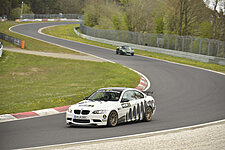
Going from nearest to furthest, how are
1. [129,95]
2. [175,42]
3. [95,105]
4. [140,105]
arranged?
1. [95,105]
2. [129,95]
3. [140,105]
4. [175,42]

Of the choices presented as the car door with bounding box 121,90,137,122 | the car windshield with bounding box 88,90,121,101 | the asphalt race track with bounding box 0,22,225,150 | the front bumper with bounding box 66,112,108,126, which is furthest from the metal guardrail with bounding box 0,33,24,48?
the front bumper with bounding box 66,112,108,126

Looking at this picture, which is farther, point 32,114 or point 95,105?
point 32,114

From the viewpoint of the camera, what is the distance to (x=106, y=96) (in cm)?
1304

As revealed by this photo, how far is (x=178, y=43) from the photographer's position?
45.4m

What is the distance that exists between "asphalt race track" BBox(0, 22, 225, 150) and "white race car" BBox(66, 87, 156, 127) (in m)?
0.27

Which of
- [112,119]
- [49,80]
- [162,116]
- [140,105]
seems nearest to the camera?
[112,119]

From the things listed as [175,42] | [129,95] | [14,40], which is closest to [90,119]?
[129,95]

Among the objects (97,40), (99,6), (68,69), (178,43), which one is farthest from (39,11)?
(68,69)

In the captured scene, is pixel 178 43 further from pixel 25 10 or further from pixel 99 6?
pixel 25 10

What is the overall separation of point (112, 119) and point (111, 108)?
1.25 ft

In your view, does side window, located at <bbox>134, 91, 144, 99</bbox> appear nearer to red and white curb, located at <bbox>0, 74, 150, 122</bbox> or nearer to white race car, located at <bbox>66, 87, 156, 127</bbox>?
white race car, located at <bbox>66, 87, 156, 127</bbox>

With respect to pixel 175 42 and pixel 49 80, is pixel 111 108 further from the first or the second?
pixel 175 42

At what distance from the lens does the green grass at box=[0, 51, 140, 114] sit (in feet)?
60.8

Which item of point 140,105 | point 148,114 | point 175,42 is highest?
point 175,42
